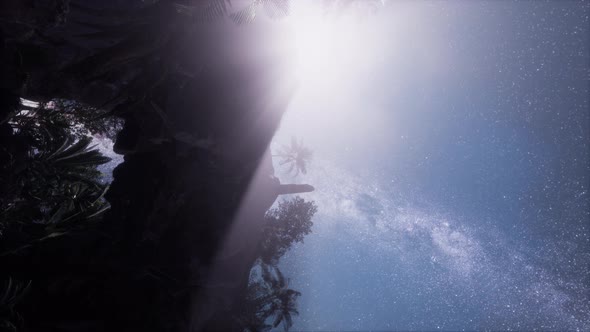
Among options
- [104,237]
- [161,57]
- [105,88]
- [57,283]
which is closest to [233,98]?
[161,57]

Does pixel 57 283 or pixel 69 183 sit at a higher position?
pixel 69 183

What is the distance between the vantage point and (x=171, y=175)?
13805 mm

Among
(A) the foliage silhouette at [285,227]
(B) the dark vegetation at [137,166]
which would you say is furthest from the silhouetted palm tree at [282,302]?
(B) the dark vegetation at [137,166]

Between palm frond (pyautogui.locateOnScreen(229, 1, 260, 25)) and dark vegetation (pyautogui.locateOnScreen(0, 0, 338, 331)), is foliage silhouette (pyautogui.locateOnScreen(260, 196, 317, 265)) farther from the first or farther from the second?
palm frond (pyautogui.locateOnScreen(229, 1, 260, 25))

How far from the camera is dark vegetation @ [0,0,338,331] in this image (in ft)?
37.0

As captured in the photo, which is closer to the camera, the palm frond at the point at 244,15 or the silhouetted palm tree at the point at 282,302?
the palm frond at the point at 244,15

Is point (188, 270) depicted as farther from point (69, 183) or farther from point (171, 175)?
point (69, 183)

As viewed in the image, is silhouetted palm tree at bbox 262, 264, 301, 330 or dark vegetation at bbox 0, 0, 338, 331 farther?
silhouetted palm tree at bbox 262, 264, 301, 330

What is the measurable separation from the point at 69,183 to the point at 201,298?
304 inches

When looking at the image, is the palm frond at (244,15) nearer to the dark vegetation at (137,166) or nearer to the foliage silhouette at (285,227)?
the dark vegetation at (137,166)

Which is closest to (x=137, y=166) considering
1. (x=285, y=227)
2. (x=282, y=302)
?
(x=285, y=227)

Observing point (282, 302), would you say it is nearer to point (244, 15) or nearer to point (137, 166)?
point (137, 166)

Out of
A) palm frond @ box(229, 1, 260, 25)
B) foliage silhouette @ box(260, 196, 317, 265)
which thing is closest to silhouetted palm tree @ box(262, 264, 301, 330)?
foliage silhouette @ box(260, 196, 317, 265)

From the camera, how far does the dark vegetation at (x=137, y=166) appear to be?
37.0 feet
